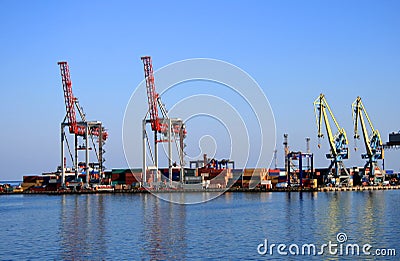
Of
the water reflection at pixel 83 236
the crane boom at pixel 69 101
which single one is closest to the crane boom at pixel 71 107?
the crane boom at pixel 69 101

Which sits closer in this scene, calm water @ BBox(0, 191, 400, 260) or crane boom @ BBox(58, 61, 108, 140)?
calm water @ BBox(0, 191, 400, 260)

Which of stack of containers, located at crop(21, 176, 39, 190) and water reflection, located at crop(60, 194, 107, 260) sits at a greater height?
stack of containers, located at crop(21, 176, 39, 190)

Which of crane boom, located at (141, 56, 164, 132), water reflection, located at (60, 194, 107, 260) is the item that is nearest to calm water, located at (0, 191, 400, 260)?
water reflection, located at (60, 194, 107, 260)

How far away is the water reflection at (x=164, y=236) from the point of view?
3291 cm

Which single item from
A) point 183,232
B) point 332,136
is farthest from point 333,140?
point 183,232

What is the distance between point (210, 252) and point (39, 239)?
42.4 ft

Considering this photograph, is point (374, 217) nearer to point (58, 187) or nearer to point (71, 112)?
point (71, 112)

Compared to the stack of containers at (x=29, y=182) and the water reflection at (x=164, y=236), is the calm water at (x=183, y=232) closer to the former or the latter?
the water reflection at (x=164, y=236)

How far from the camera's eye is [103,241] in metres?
38.2

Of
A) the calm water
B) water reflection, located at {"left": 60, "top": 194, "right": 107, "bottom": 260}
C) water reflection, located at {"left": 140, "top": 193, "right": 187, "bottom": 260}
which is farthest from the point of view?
the calm water

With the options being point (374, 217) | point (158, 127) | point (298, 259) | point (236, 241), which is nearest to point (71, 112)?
point (158, 127)

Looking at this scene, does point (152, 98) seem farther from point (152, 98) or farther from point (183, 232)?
point (183, 232)

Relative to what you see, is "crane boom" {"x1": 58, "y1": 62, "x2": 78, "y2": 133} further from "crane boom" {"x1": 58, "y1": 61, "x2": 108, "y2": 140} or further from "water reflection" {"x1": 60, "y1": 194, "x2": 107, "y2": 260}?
"water reflection" {"x1": 60, "y1": 194, "x2": 107, "y2": 260}

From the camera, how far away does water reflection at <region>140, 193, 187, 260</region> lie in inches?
1296
